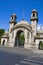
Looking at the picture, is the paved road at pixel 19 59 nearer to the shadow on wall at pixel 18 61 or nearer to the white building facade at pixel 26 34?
the shadow on wall at pixel 18 61

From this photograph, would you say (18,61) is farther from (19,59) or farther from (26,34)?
(26,34)

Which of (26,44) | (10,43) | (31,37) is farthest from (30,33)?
(10,43)

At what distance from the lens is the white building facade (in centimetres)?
3209

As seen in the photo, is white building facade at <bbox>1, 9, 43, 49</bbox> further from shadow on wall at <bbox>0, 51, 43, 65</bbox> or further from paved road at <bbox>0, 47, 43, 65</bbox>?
shadow on wall at <bbox>0, 51, 43, 65</bbox>

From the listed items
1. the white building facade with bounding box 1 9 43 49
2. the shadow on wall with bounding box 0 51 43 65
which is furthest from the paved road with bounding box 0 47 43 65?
the white building facade with bounding box 1 9 43 49

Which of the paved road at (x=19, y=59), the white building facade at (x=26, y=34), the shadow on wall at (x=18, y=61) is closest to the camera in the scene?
the shadow on wall at (x=18, y=61)

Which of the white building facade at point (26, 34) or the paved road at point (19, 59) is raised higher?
the white building facade at point (26, 34)

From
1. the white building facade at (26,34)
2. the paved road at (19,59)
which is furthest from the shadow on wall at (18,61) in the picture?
the white building facade at (26,34)

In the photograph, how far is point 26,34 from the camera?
33.7m

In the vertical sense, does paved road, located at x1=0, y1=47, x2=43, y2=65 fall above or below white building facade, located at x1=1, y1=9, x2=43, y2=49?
below

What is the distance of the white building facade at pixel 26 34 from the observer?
32.1m

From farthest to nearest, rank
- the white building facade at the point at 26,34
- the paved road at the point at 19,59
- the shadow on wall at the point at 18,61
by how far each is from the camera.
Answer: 1. the white building facade at the point at 26,34
2. the paved road at the point at 19,59
3. the shadow on wall at the point at 18,61

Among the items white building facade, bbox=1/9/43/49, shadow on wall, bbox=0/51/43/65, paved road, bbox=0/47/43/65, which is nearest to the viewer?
shadow on wall, bbox=0/51/43/65

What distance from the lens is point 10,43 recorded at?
116ft
